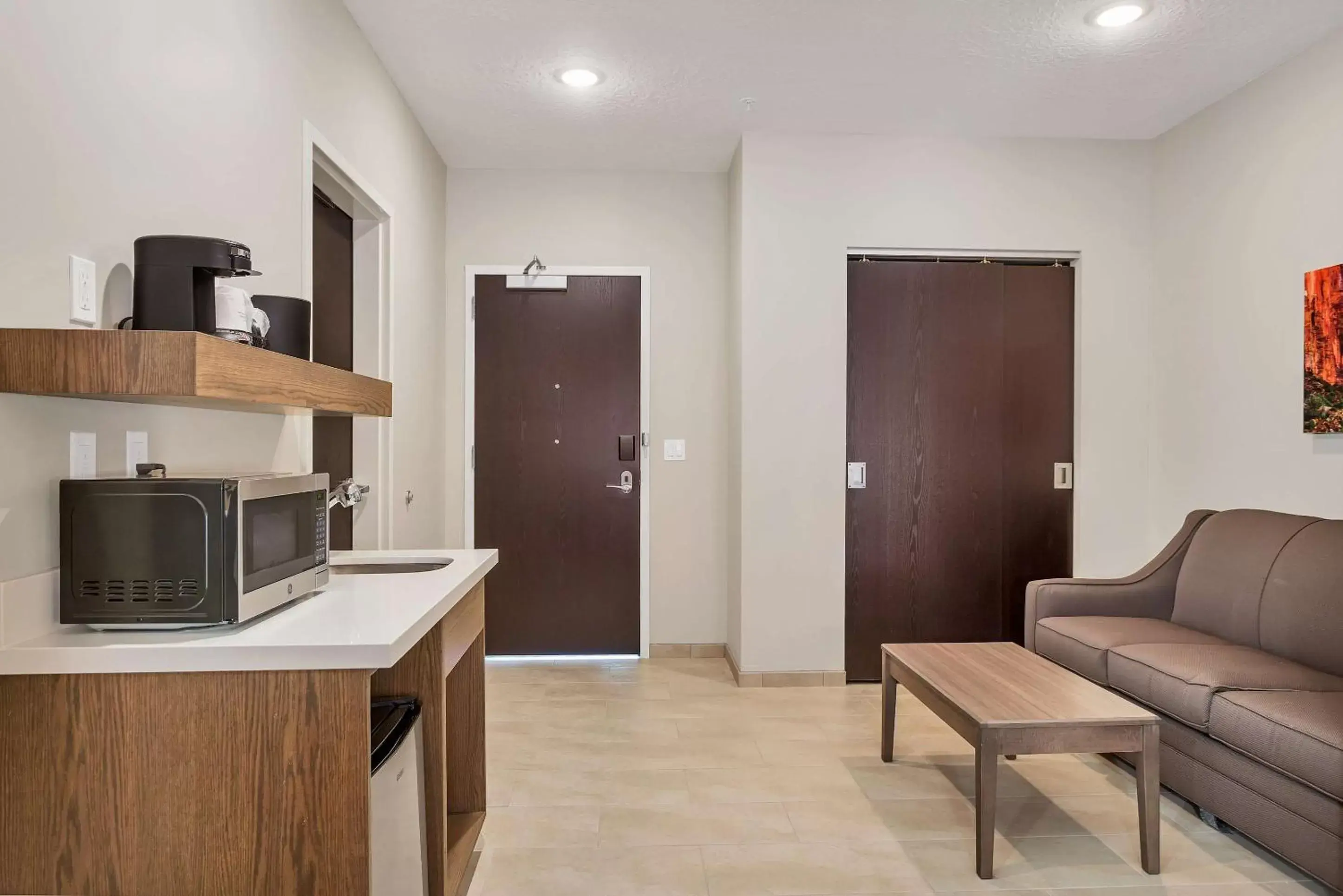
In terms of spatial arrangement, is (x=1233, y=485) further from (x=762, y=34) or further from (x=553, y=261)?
(x=553, y=261)

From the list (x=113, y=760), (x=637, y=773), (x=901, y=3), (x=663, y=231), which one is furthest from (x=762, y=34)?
(x=113, y=760)

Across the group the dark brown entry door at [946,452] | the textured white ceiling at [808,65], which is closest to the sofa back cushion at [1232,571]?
the dark brown entry door at [946,452]

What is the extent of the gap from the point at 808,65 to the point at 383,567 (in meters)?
2.46

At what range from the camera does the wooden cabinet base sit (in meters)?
1.30

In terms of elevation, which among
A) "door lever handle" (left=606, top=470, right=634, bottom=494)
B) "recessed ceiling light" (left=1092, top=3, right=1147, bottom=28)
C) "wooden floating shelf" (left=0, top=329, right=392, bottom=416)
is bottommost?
"door lever handle" (left=606, top=470, right=634, bottom=494)

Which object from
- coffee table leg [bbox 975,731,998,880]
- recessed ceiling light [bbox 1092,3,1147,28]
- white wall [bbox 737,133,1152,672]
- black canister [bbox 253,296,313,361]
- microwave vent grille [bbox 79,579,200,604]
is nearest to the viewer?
microwave vent grille [bbox 79,579,200,604]

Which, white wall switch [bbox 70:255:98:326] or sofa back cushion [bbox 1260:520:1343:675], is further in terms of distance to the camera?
sofa back cushion [bbox 1260:520:1343:675]

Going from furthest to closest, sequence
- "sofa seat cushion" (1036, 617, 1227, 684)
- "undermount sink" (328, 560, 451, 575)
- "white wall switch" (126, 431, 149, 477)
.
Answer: "sofa seat cushion" (1036, 617, 1227, 684) → "undermount sink" (328, 560, 451, 575) → "white wall switch" (126, 431, 149, 477)

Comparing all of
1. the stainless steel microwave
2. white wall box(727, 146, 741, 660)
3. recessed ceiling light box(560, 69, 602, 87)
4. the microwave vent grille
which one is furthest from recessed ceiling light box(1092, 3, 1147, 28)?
the microwave vent grille

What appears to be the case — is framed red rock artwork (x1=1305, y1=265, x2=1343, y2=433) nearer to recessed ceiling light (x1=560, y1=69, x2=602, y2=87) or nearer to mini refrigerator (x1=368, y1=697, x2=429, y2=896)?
recessed ceiling light (x1=560, y1=69, x2=602, y2=87)

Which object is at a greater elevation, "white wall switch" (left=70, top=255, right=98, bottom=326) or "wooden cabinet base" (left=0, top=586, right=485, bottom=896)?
"white wall switch" (left=70, top=255, right=98, bottom=326)

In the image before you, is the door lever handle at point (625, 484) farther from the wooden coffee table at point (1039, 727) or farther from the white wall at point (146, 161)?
the wooden coffee table at point (1039, 727)

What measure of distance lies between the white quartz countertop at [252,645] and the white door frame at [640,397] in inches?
108

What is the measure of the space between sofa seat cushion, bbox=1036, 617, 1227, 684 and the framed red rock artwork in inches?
35.7
